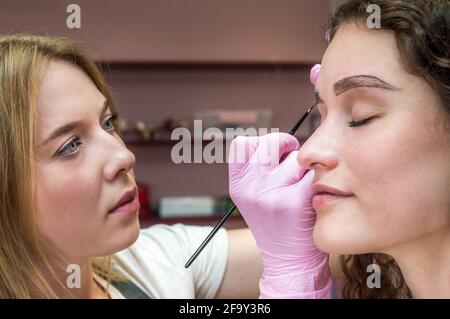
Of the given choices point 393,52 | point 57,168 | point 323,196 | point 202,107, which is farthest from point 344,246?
point 202,107

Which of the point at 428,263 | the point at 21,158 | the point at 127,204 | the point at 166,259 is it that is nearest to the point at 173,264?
the point at 166,259

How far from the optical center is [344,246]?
0.67m

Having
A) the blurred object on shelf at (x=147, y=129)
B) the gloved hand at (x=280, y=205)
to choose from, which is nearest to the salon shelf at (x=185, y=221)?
the blurred object on shelf at (x=147, y=129)

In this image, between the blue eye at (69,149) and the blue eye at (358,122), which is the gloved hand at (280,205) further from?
the blue eye at (69,149)

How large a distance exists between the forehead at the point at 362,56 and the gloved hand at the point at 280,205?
0.42ft

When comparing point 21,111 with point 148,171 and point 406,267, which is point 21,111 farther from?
point 406,267

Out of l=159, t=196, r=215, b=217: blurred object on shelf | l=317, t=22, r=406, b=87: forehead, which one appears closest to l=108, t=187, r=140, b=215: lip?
l=159, t=196, r=215, b=217: blurred object on shelf

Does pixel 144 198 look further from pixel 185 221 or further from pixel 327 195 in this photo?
pixel 327 195

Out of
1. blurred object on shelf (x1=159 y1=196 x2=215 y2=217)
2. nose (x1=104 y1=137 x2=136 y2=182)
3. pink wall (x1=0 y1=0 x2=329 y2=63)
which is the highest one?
pink wall (x1=0 y1=0 x2=329 y2=63)

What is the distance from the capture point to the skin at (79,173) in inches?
29.7

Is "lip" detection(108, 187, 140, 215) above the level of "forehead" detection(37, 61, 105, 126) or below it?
below

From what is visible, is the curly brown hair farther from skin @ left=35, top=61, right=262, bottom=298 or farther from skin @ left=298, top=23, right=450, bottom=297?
skin @ left=35, top=61, right=262, bottom=298

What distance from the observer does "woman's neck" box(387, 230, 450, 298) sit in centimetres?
73
